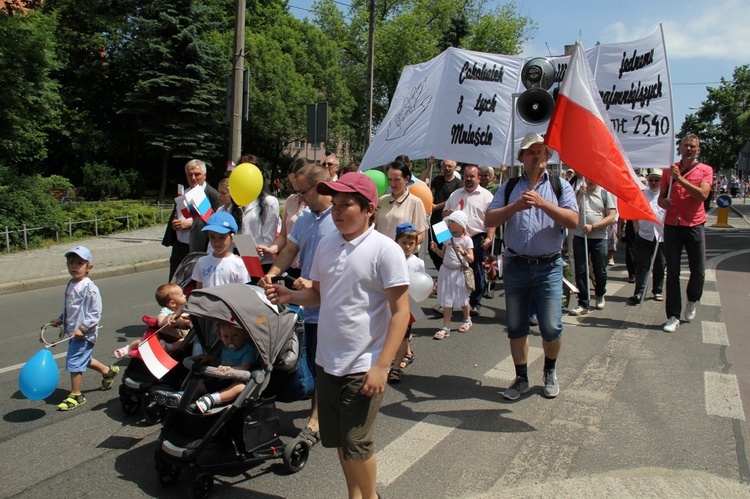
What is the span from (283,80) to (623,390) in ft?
110

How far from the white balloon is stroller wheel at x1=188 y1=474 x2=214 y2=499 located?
1914mm

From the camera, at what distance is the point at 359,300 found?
2.84 m

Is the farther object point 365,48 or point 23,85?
point 365,48

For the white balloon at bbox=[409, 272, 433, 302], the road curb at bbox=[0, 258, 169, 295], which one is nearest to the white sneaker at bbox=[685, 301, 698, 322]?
the white balloon at bbox=[409, 272, 433, 302]

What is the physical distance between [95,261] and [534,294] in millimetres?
9694

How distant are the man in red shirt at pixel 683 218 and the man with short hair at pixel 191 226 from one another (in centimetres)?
513

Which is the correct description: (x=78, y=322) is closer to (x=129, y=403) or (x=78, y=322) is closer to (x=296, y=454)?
(x=129, y=403)

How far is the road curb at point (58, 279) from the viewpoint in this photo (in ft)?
31.6

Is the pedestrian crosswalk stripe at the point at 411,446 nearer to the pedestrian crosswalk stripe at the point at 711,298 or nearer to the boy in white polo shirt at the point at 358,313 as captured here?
the boy in white polo shirt at the point at 358,313

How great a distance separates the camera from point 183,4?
28.6 meters

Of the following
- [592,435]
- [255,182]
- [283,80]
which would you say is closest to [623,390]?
[592,435]

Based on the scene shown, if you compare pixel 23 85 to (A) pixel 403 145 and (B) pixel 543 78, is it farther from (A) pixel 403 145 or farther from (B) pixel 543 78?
(B) pixel 543 78

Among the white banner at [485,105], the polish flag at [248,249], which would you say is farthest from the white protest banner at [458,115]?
the polish flag at [248,249]

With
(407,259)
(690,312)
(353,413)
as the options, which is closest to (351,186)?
(353,413)
